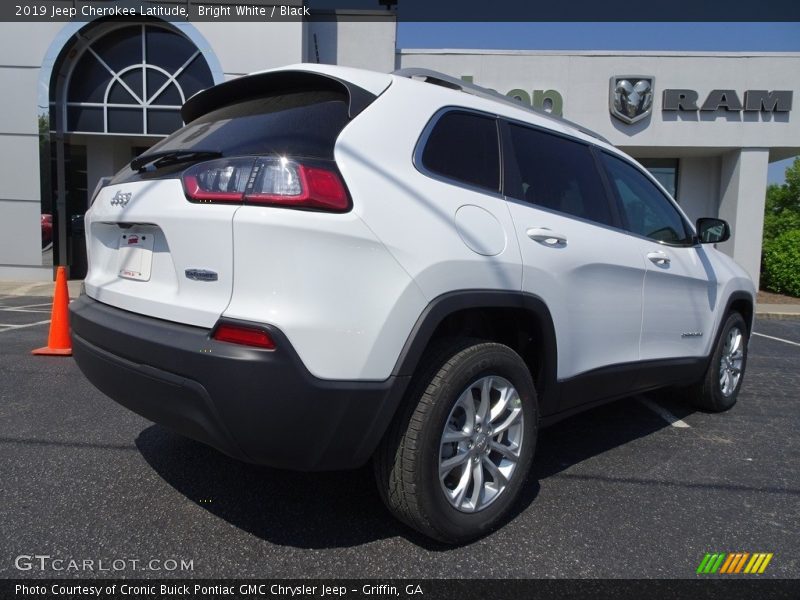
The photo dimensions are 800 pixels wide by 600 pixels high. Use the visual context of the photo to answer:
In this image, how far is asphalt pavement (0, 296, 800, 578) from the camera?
2.23 meters

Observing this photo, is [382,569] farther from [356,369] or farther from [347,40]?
[347,40]

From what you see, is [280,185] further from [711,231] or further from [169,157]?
[711,231]

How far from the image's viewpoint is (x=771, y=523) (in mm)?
2658

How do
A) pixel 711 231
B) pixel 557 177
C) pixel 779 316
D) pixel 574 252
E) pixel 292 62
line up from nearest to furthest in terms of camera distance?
pixel 574 252, pixel 557 177, pixel 711 231, pixel 779 316, pixel 292 62

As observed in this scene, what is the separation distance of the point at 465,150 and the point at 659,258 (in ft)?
5.32

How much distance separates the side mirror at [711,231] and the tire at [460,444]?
7.24 ft

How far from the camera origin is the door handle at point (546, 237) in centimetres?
258

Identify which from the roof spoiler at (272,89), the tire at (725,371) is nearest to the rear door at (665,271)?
the tire at (725,371)

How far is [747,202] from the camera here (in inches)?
550

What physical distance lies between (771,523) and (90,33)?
13949 millimetres

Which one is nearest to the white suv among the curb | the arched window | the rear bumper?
the rear bumper

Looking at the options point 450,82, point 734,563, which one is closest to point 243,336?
point 450,82
